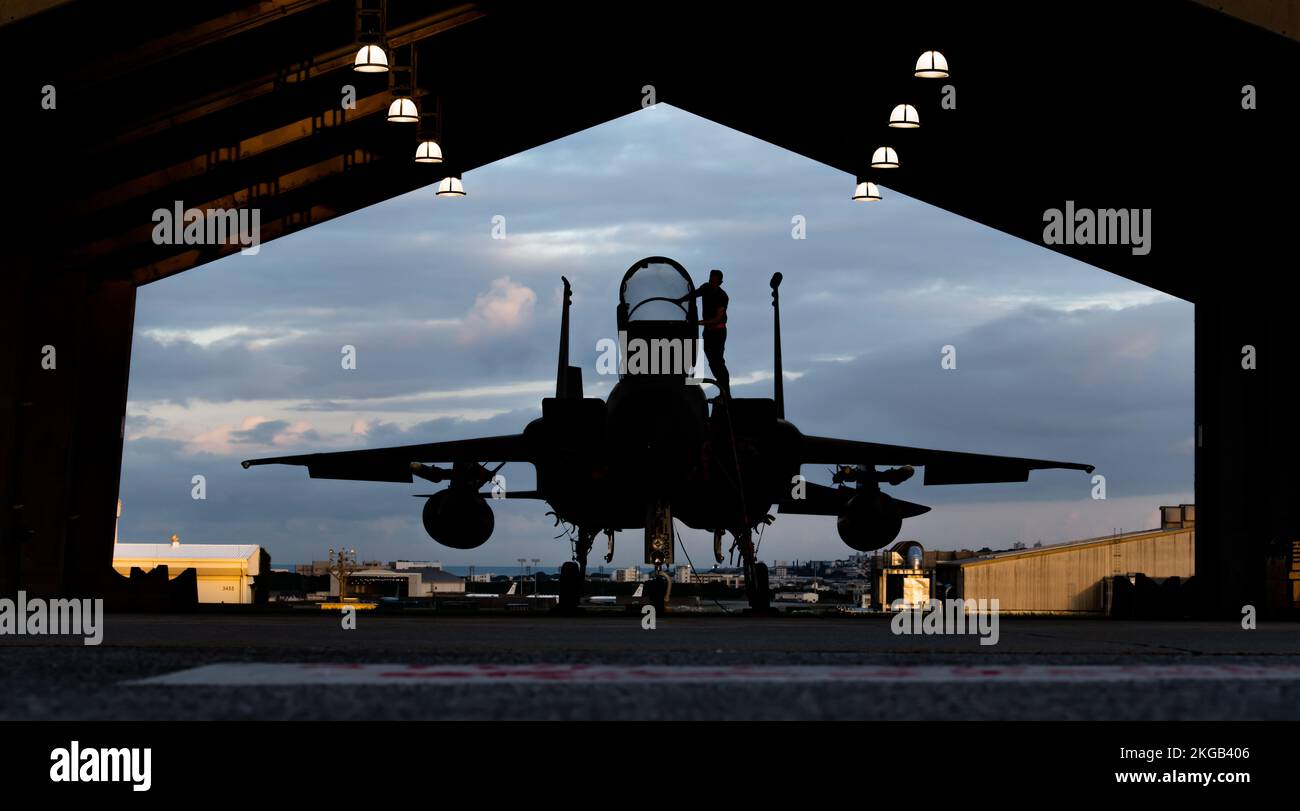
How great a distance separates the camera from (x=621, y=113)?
22.7 meters

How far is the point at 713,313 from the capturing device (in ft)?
51.7

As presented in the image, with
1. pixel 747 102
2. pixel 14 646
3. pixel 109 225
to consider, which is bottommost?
pixel 14 646

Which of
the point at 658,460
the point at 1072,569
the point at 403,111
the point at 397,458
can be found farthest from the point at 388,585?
the point at 403,111

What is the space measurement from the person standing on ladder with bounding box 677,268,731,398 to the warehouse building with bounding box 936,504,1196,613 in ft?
138

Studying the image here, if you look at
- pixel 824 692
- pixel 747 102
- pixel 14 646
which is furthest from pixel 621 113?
pixel 824 692

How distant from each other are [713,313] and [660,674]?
12699 millimetres

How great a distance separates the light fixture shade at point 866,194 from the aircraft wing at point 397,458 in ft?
25.4

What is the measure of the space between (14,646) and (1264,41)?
12.1 meters

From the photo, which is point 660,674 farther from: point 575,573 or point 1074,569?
point 1074,569

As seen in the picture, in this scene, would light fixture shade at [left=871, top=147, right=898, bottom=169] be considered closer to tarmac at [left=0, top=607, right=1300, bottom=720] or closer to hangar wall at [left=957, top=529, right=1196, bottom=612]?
tarmac at [left=0, top=607, right=1300, bottom=720]

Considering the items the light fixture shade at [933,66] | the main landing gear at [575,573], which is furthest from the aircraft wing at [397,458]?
the light fixture shade at [933,66]

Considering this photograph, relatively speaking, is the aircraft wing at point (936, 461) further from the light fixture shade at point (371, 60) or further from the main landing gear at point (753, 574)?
the light fixture shade at point (371, 60)
